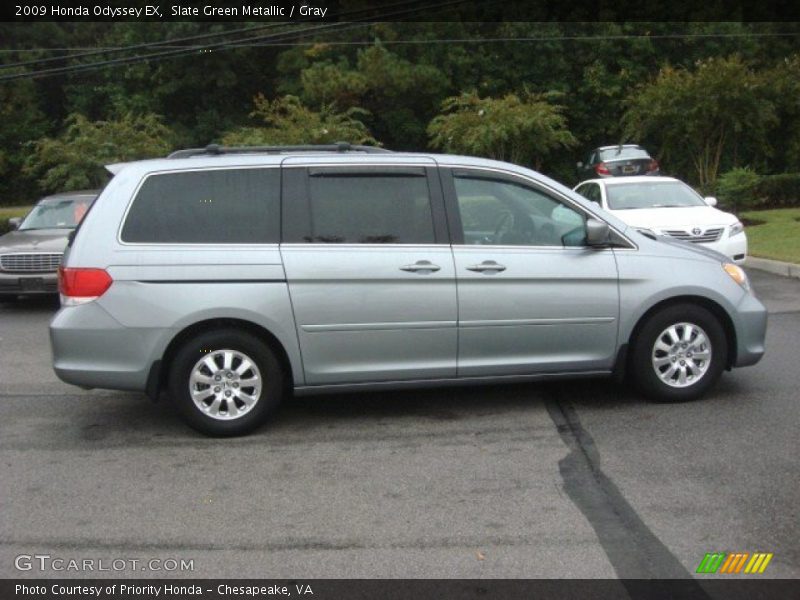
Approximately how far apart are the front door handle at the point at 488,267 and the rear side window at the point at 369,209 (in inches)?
13.9

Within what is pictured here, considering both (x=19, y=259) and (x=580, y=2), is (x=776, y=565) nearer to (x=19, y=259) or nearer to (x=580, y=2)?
(x=19, y=259)

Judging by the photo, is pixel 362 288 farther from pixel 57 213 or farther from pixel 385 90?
pixel 385 90

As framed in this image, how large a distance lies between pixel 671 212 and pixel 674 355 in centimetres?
700

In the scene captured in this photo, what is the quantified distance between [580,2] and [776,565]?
4119 cm

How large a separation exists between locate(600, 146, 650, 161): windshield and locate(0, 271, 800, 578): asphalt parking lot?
19.6m

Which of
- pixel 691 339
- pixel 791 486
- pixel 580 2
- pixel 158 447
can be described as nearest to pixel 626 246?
pixel 691 339

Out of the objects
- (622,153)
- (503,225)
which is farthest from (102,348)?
(622,153)

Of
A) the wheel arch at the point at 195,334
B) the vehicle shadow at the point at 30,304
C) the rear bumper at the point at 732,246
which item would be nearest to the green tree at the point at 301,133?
the vehicle shadow at the point at 30,304

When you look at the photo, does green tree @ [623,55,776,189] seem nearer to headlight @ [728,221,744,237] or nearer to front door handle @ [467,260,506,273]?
headlight @ [728,221,744,237]

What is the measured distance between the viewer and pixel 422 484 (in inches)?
210

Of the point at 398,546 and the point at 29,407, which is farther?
the point at 29,407

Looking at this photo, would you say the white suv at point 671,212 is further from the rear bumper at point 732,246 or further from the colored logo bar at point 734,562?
the colored logo bar at point 734,562

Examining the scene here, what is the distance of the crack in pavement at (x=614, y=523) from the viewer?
4.11 m

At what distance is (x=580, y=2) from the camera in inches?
1661
